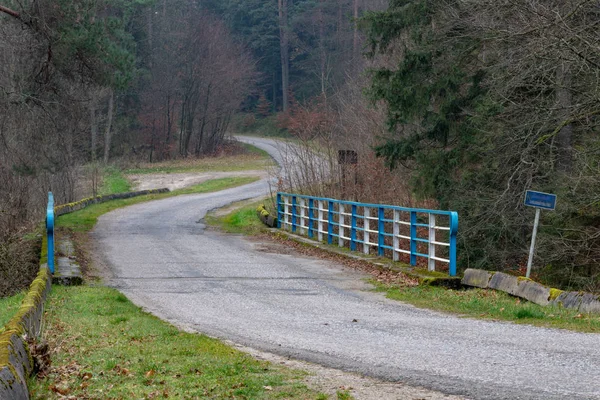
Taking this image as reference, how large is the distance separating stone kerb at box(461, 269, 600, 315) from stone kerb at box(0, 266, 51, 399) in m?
7.72

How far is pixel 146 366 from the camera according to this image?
8.59 metres

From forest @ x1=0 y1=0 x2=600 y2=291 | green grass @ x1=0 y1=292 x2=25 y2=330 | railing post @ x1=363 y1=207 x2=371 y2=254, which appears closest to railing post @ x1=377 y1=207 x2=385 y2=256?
railing post @ x1=363 y1=207 x2=371 y2=254

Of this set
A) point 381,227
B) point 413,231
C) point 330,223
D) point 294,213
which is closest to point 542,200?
point 413,231

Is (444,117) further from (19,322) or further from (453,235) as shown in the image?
(19,322)

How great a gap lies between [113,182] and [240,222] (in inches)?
958

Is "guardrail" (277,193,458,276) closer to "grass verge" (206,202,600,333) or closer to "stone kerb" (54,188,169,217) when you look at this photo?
"grass verge" (206,202,600,333)

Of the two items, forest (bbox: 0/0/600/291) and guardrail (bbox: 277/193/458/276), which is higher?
forest (bbox: 0/0/600/291)

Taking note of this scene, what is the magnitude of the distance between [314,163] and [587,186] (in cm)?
1462

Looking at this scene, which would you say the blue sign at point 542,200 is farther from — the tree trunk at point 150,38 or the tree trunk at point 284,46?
the tree trunk at point 284,46

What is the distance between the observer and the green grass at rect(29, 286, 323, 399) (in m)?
7.46

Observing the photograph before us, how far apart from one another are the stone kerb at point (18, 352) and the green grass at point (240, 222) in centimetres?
1764

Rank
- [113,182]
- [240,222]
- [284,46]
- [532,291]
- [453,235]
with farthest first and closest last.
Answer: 1. [284,46]
2. [113,182]
3. [240,222]
4. [453,235]
5. [532,291]

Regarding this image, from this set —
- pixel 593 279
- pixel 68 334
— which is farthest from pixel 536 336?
pixel 593 279

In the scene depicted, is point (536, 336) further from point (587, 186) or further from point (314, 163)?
point (314, 163)
